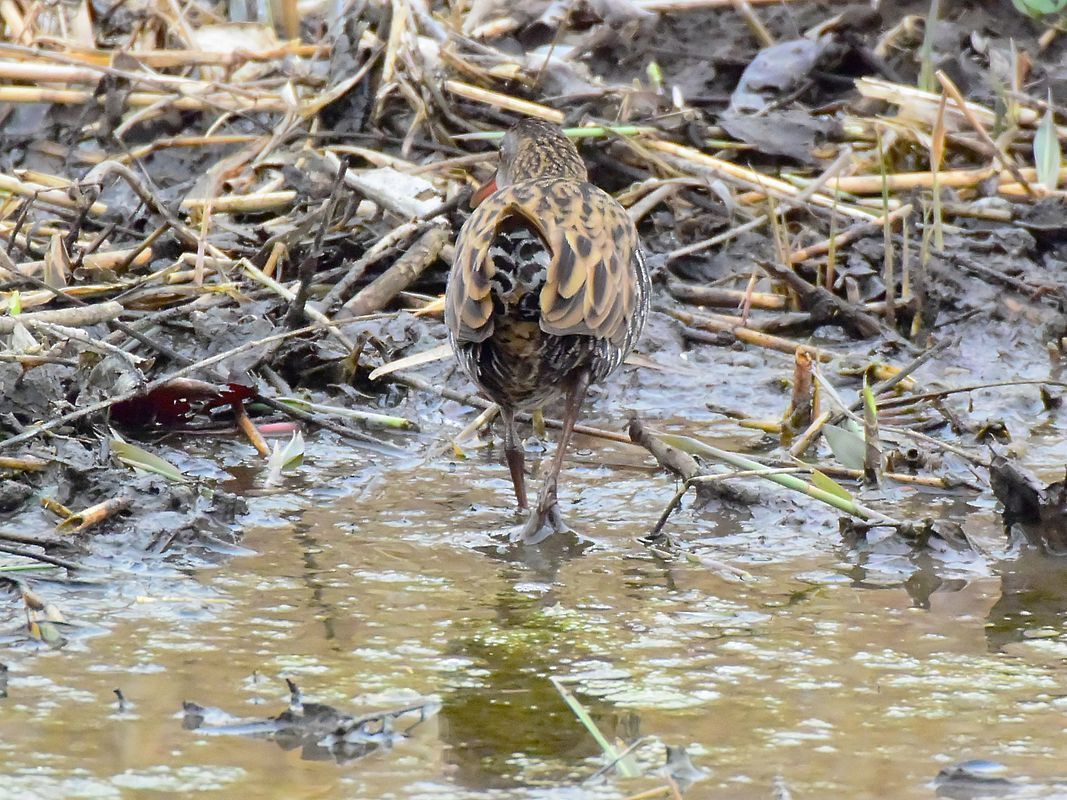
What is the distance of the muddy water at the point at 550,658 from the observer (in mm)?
2852

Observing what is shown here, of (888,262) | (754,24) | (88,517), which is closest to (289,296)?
(88,517)

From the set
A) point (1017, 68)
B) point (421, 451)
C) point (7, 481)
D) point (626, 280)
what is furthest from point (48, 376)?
point (1017, 68)

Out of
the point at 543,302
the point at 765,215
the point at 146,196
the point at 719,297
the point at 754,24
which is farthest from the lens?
the point at 754,24

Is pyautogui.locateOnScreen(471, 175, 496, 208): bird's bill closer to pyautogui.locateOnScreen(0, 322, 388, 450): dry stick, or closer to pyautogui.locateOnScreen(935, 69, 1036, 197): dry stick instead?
pyautogui.locateOnScreen(0, 322, 388, 450): dry stick

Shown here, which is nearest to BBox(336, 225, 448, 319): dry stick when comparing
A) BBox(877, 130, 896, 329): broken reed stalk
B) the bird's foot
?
the bird's foot

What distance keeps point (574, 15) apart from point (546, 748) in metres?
A: 5.58

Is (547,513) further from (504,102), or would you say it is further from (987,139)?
(987,139)

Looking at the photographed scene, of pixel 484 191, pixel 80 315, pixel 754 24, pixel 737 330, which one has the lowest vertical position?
pixel 737 330

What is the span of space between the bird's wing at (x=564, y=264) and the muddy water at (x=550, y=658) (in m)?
0.63

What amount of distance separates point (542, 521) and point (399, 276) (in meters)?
1.77

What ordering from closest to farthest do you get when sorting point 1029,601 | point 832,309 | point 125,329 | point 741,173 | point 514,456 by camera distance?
1. point 1029,601
2. point 514,456
3. point 125,329
4. point 832,309
5. point 741,173

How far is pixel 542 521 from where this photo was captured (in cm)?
444

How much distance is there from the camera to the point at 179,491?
427 cm

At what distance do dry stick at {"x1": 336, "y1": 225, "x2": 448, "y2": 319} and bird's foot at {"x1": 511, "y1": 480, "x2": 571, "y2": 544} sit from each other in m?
1.57
